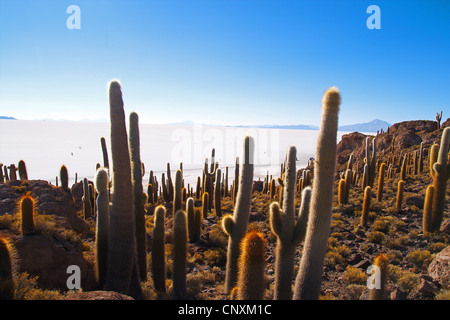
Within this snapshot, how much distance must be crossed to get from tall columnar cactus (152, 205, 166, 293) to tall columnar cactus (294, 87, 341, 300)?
10.5 ft

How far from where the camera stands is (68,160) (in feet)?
160

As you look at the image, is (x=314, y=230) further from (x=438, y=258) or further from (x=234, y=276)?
(x=438, y=258)

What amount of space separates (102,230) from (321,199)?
→ 177 inches

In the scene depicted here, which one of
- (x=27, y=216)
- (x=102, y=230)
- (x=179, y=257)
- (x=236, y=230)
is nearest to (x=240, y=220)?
A: (x=236, y=230)

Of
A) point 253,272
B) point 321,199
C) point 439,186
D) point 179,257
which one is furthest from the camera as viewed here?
point 439,186

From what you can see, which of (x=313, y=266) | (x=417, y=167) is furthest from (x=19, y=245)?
(x=417, y=167)

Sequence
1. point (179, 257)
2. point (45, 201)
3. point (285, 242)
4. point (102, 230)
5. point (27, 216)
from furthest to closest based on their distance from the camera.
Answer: point (45, 201)
point (27, 216)
point (179, 257)
point (102, 230)
point (285, 242)

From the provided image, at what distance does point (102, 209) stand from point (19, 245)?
2.00 meters

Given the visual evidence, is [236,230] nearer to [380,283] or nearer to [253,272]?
[253,272]

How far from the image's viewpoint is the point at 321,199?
4312 mm

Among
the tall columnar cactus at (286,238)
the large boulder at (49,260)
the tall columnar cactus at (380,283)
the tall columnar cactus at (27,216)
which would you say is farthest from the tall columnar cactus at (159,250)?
the tall columnar cactus at (380,283)

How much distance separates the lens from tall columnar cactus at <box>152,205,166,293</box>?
600 centimetres

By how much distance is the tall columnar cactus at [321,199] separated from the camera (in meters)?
4.28

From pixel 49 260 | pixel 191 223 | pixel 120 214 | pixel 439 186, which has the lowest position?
pixel 191 223
